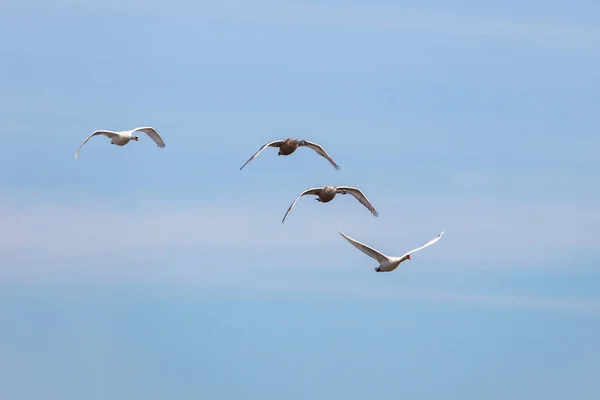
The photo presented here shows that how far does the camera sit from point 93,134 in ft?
477

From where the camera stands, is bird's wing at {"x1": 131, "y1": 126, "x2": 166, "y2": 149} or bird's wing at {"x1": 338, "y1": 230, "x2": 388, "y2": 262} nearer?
bird's wing at {"x1": 338, "y1": 230, "x2": 388, "y2": 262}

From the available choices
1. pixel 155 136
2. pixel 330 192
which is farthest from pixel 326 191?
pixel 155 136

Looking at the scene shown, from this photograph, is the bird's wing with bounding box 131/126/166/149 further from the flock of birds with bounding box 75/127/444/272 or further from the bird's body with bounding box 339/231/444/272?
the bird's body with bounding box 339/231/444/272

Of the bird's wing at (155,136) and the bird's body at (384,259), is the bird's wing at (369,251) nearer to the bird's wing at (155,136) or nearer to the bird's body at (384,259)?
the bird's body at (384,259)

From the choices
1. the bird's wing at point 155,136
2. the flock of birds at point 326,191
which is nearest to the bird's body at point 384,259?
the flock of birds at point 326,191

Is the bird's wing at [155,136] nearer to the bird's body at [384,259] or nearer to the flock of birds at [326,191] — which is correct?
the flock of birds at [326,191]

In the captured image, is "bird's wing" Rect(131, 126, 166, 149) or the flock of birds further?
"bird's wing" Rect(131, 126, 166, 149)

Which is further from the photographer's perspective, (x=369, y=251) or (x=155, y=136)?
(x=155, y=136)

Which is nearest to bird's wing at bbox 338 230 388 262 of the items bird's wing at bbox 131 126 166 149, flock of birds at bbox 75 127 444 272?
flock of birds at bbox 75 127 444 272

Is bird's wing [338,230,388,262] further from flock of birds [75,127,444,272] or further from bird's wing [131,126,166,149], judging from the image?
bird's wing [131,126,166,149]

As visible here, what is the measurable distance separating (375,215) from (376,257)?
10877 mm

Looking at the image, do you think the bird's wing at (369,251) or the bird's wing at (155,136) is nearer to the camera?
the bird's wing at (369,251)

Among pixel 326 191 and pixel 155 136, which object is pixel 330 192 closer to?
pixel 326 191

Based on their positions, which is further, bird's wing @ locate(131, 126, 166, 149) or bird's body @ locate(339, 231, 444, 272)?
bird's wing @ locate(131, 126, 166, 149)
